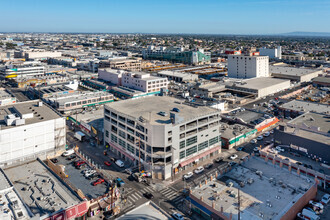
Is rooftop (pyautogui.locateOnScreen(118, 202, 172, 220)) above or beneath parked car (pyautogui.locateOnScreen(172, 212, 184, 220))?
above

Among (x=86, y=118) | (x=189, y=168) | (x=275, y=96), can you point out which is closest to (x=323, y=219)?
(x=189, y=168)

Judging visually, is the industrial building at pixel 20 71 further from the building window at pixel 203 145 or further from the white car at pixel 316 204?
the white car at pixel 316 204

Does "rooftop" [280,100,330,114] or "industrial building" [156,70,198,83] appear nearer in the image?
"rooftop" [280,100,330,114]

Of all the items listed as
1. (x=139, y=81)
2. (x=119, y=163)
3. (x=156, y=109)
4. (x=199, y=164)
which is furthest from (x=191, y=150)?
(x=139, y=81)

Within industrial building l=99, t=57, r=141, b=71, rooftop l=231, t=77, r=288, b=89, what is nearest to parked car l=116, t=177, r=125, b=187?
rooftop l=231, t=77, r=288, b=89

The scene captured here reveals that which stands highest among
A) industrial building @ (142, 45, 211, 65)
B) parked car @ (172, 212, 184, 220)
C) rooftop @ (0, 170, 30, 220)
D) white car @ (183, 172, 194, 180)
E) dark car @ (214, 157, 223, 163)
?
industrial building @ (142, 45, 211, 65)

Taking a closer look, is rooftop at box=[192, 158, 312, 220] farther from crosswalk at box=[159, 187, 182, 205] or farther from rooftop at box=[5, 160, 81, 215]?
rooftop at box=[5, 160, 81, 215]

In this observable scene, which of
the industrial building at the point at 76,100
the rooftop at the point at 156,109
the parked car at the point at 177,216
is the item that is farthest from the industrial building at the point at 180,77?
the parked car at the point at 177,216
